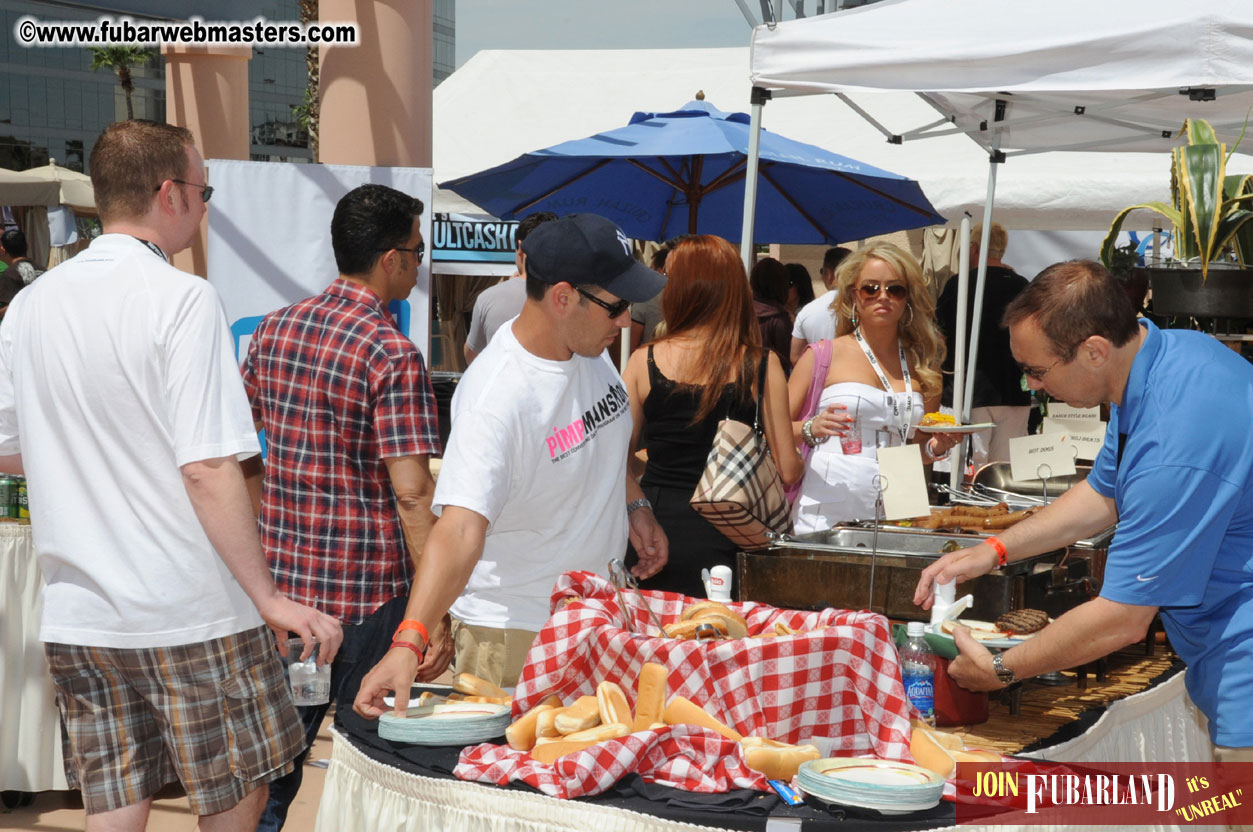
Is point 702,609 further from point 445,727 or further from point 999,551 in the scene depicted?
point 999,551

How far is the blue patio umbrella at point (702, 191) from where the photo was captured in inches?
265

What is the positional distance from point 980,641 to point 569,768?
37.0 inches

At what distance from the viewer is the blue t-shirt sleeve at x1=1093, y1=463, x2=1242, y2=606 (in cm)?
197

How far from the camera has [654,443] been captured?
3.22 metres

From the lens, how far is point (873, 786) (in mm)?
1773

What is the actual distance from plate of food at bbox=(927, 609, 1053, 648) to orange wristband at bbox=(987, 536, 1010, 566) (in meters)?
0.11

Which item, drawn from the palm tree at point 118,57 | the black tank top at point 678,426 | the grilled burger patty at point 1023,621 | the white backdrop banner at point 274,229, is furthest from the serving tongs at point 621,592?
the palm tree at point 118,57

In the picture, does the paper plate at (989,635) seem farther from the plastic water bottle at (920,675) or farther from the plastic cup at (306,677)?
the plastic cup at (306,677)

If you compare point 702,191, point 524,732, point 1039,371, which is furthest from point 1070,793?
point 702,191

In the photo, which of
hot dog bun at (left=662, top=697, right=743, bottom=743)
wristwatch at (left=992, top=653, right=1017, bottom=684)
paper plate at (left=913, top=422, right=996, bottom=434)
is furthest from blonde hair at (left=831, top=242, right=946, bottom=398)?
hot dog bun at (left=662, top=697, right=743, bottom=743)

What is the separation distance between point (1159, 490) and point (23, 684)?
3424 mm

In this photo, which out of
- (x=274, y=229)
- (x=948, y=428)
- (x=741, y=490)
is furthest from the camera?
(x=274, y=229)

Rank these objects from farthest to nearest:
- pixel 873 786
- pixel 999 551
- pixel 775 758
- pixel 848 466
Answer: pixel 848 466 < pixel 999 551 < pixel 775 758 < pixel 873 786

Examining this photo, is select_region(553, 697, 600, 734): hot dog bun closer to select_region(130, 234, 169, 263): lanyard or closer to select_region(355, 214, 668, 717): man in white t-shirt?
select_region(355, 214, 668, 717): man in white t-shirt
